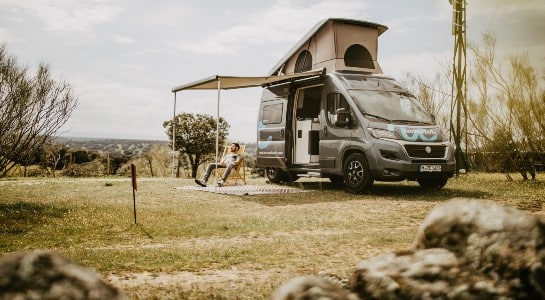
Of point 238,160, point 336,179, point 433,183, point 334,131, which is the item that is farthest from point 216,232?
point 336,179

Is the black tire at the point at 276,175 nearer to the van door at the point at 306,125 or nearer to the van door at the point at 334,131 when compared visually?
the van door at the point at 306,125

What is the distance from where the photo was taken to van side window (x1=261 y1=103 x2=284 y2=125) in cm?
1180

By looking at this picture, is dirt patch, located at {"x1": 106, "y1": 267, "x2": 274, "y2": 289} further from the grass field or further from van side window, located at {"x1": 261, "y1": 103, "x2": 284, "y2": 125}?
van side window, located at {"x1": 261, "y1": 103, "x2": 284, "y2": 125}

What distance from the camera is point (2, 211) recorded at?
7.33 meters

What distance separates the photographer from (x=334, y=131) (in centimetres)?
1018

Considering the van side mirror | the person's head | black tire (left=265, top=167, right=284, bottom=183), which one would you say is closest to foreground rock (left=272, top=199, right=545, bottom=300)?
the van side mirror

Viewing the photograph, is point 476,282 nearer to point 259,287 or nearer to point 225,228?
point 259,287

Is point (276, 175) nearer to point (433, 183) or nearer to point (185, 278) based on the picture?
point (433, 183)

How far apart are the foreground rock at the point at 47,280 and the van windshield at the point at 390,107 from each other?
26.9 ft

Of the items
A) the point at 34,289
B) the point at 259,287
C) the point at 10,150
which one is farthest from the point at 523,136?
the point at 34,289

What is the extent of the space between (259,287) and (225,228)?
2.69 m

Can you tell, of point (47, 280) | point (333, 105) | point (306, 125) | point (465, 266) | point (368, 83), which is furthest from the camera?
point (306, 125)

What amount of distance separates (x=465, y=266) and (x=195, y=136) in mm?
24116

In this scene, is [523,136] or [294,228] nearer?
[294,228]
